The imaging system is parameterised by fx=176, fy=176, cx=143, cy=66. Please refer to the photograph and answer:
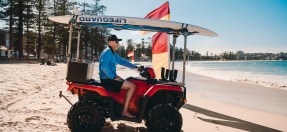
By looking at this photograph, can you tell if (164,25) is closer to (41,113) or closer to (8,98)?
(41,113)

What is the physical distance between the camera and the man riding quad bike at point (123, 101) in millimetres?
3111

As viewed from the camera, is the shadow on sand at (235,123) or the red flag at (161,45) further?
the red flag at (161,45)

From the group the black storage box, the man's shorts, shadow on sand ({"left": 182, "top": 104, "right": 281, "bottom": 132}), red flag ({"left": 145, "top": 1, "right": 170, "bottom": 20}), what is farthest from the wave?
the black storage box

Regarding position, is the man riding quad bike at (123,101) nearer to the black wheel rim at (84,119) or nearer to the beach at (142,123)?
the black wheel rim at (84,119)

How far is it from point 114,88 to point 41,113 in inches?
82.9

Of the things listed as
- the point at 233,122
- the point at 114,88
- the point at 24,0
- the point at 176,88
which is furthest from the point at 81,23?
the point at 24,0

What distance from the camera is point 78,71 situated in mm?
3164

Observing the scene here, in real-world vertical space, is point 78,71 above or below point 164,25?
below

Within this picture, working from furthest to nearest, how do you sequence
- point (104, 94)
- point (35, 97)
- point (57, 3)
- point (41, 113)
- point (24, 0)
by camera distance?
point (57, 3)
point (24, 0)
point (35, 97)
point (41, 113)
point (104, 94)

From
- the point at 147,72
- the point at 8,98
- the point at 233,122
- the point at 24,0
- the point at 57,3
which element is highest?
the point at 57,3

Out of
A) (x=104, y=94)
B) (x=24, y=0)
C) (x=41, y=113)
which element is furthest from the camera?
(x=24, y=0)

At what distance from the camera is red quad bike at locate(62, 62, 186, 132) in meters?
3.11

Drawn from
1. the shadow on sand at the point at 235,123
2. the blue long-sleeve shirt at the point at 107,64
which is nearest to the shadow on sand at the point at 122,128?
the blue long-sleeve shirt at the point at 107,64

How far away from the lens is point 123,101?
334 cm
